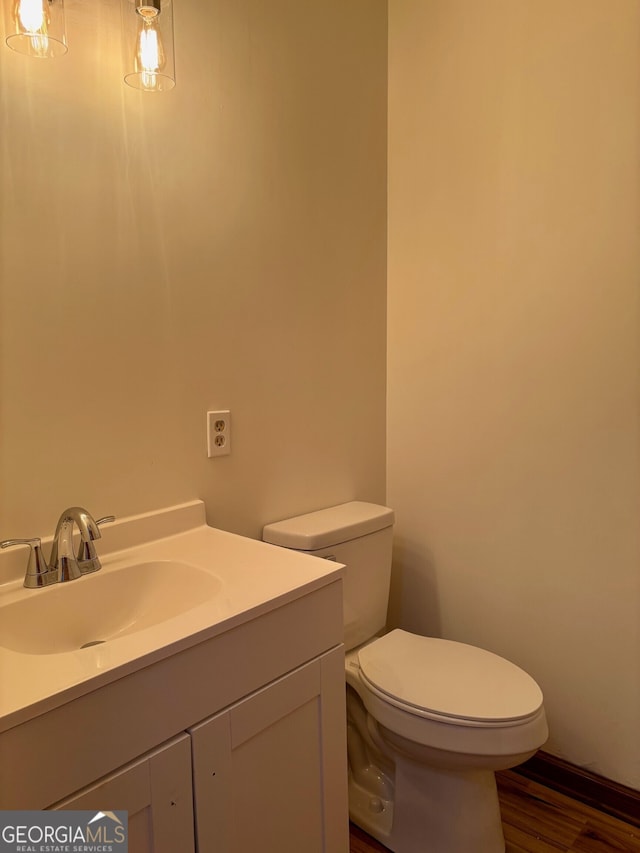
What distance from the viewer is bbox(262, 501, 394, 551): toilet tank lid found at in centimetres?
144

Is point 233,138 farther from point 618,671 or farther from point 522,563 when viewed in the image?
point 618,671

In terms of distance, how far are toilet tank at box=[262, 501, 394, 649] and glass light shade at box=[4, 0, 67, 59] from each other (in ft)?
3.71

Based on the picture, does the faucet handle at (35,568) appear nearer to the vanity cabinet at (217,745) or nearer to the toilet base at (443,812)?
the vanity cabinet at (217,745)

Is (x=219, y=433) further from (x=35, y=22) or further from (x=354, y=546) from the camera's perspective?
(x=35, y=22)

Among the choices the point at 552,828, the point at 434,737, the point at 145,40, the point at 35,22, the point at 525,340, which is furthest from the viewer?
the point at 525,340

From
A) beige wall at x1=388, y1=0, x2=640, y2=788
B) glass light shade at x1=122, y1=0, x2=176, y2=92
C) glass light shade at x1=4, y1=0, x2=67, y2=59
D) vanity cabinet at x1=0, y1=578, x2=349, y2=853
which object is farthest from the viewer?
beige wall at x1=388, y1=0, x2=640, y2=788

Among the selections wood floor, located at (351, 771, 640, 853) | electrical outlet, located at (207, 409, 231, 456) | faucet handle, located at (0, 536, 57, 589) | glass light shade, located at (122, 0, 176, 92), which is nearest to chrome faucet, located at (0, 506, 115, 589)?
faucet handle, located at (0, 536, 57, 589)

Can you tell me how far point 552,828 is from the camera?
146 centimetres

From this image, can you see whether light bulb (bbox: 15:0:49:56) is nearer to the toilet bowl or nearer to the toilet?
the toilet

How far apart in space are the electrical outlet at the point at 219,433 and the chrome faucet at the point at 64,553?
0.39 metres

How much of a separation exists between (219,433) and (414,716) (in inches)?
31.4

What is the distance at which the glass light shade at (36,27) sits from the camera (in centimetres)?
96

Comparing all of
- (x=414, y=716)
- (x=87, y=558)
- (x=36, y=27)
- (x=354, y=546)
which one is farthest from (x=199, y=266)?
(x=414, y=716)

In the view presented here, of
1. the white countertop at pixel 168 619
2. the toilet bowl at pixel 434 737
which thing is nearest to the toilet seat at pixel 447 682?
the toilet bowl at pixel 434 737
